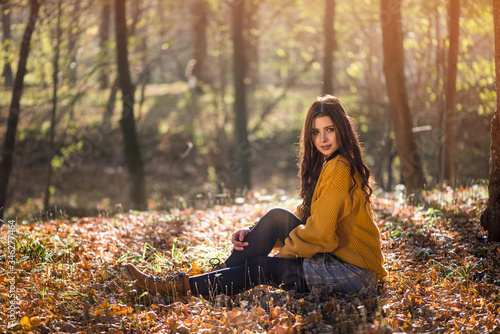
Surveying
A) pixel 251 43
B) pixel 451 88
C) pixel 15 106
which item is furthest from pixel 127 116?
pixel 451 88

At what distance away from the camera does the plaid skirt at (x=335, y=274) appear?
3545mm

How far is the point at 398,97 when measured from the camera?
25.4 feet

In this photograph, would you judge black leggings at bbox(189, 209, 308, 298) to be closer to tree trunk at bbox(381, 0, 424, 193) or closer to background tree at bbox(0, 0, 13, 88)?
tree trunk at bbox(381, 0, 424, 193)

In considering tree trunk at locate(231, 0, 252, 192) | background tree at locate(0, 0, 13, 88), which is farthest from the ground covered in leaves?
tree trunk at locate(231, 0, 252, 192)

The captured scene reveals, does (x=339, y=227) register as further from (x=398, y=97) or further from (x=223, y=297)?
(x=398, y=97)

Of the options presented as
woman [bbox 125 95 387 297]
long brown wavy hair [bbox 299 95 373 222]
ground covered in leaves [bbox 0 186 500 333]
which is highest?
long brown wavy hair [bbox 299 95 373 222]

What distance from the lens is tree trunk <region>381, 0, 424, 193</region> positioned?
7.64m

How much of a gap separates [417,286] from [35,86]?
10252 millimetres

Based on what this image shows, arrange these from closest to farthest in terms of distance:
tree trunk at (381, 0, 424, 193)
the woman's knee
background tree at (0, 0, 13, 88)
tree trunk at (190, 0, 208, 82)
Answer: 1. the woman's knee
2. tree trunk at (381, 0, 424, 193)
3. background tree at (0, 0, 13, 88)
4. tree trunk at (190, 0, 208, 82)

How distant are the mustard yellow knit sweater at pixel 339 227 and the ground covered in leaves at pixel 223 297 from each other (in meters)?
0.33

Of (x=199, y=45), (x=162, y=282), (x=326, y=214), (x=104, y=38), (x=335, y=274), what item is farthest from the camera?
(x=199, y=45)

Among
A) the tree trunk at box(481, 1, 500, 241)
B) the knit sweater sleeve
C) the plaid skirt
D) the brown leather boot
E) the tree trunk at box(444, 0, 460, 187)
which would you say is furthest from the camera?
the tree trunk at box(444, 0, 460, 187)

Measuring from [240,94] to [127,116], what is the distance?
121 inches

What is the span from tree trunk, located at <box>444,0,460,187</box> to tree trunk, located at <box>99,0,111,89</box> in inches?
292
